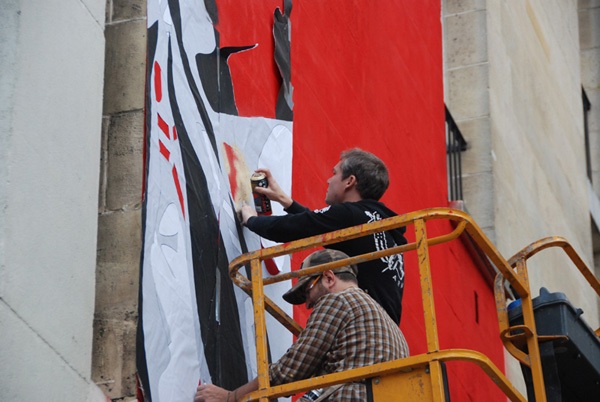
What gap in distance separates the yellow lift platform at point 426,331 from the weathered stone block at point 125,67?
1058 millimetres

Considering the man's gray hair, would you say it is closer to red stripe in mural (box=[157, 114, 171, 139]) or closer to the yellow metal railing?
the yellow metal railing

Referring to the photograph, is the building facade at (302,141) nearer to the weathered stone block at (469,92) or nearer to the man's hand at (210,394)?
the weathered stone block at (469,92)

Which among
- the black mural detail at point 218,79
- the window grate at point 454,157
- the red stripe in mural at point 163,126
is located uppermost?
the window grate at point 454,157

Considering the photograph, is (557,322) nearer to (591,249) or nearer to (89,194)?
(89,194)

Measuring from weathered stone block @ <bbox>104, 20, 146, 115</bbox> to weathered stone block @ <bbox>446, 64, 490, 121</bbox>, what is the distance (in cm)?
835

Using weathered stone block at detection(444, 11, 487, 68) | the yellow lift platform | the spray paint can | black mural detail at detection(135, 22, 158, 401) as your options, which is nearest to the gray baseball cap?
the yellow lift platform

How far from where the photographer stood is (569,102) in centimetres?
1920

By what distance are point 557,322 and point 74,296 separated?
2841 mm

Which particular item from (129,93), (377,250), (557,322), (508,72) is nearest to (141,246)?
(129,93)

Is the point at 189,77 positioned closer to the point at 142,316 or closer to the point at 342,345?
the point at 142,316

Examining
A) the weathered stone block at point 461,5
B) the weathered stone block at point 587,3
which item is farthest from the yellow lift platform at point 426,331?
the weathered stone block at point 587,3

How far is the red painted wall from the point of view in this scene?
8.23 m

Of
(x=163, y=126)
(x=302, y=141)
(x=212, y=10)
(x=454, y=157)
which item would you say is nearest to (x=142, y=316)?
(x=163, y=126)

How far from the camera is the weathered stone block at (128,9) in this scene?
21.5 ft
